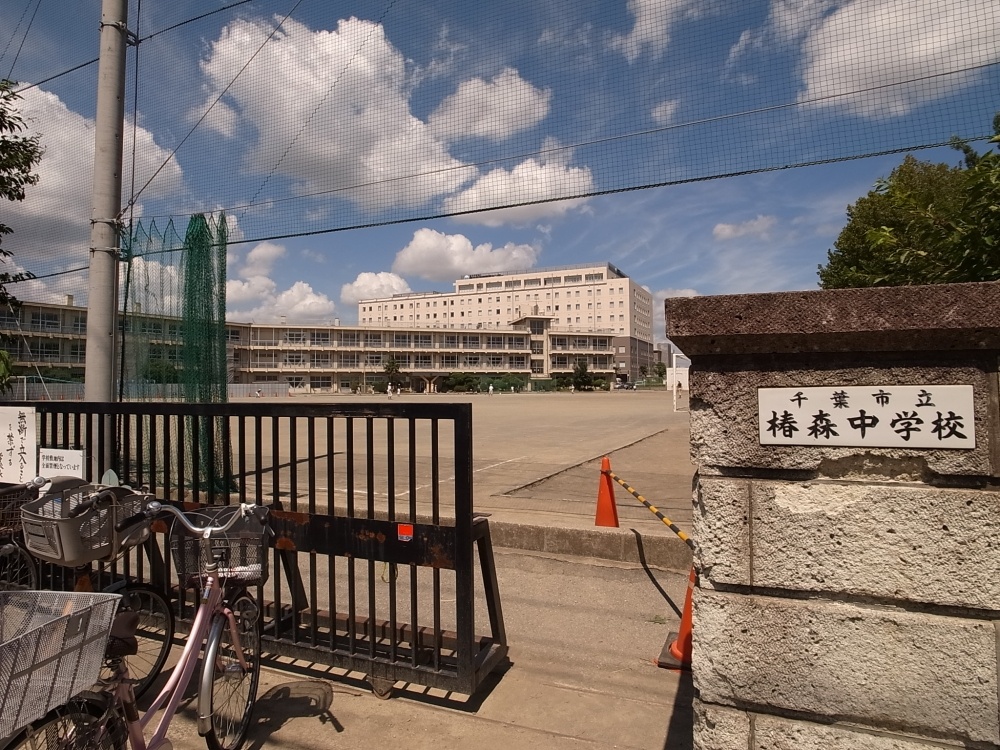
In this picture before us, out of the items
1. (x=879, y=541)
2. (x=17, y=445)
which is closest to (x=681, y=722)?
(x=879, y=541)

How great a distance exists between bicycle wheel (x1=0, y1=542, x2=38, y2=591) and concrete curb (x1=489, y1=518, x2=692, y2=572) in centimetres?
383

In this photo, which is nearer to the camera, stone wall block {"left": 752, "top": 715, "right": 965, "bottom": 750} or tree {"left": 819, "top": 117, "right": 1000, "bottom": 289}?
stone wall block {"left": 752, "top": 715, "right": 965, "bottom": 750}

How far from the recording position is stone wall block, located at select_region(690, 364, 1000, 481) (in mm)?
1940

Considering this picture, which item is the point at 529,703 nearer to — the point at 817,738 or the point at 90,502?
the point at 817,738

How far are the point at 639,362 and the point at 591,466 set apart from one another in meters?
123

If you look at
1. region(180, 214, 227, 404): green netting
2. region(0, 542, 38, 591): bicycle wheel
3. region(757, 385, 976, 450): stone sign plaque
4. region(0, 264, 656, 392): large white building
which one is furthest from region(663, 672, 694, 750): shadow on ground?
region(0, 264, 656, 392): large white building

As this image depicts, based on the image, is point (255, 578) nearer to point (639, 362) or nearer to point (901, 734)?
point (901, 734)

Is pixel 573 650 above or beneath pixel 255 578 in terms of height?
beneath

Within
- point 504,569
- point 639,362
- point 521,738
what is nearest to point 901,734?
point 521,738

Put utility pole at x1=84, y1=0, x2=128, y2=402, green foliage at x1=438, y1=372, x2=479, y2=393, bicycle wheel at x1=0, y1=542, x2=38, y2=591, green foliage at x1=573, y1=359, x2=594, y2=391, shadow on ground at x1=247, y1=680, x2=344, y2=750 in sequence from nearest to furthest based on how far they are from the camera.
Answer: shadow on ground at x1=247, y1=680, x2=344, y2=750 < bicycle wheel at x1=0, y1=542, x2=38, y2=591 < utility pole at x1=84, y1=0, x2=128, y2=402 < green foliage at x1=438, y1=372, x2=479, y2=393 < green foliage at x1=573, y1=359, x2=594, y2=391

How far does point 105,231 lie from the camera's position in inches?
263

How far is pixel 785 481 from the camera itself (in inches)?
82.9

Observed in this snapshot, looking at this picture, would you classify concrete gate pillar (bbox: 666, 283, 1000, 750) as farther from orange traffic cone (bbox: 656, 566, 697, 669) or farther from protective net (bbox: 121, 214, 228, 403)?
protective net (bbox: 121, 214, 228, 403)

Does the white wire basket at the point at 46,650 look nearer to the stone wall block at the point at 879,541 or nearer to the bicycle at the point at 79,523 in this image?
the bicycle at the point at 79,523
